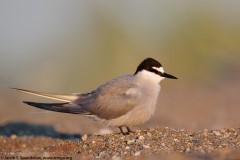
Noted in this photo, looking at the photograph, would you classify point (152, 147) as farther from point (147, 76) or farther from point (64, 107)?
point (64, 107)

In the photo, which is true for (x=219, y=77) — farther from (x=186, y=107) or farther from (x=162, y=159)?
(x=162, y=159)

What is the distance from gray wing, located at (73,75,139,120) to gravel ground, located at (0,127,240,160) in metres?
0.30

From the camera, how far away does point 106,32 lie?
16109 mm

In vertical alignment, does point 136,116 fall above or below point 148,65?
below

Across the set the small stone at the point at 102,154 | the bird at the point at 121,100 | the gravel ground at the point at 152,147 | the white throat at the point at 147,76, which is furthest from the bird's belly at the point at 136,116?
the small stone at the point at 102,154

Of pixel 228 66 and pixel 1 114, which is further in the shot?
pixel 228 66

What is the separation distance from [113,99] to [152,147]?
1026mm

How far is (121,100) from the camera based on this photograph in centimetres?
796

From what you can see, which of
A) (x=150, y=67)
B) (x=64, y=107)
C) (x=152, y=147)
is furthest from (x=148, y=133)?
(x=64, y=107)

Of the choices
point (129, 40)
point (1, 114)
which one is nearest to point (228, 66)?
point (129, 40)

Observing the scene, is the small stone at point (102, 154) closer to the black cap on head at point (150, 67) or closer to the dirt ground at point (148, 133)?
the dirt ground at point (148, 133)

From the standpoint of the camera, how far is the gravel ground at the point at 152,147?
684cm

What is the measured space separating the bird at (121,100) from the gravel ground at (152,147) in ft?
0.76

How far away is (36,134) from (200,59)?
23.2ft
